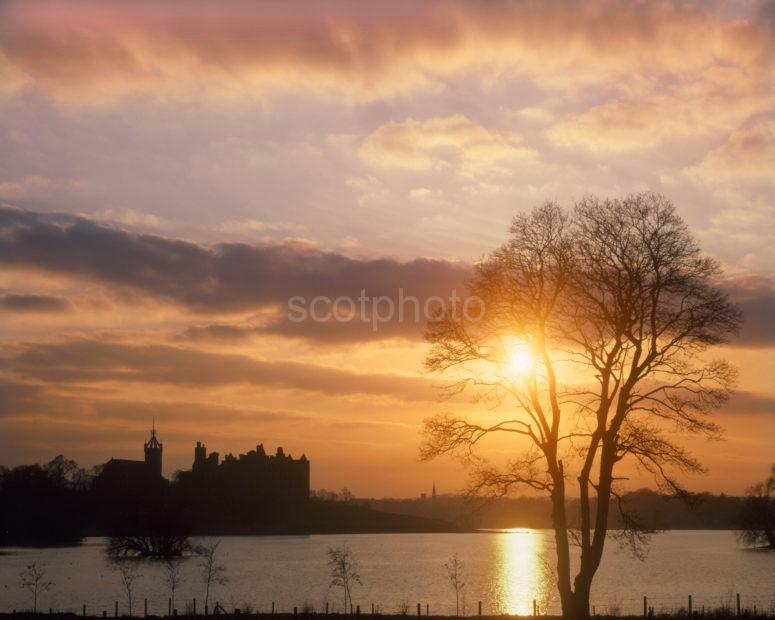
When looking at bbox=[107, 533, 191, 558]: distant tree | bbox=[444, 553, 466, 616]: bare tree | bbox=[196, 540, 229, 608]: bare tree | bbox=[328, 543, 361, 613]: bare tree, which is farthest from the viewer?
bbox=[107, 533, 191, 558]: distant tree

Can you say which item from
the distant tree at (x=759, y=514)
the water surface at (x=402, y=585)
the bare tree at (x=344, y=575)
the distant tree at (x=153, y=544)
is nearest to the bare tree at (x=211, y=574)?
the water surface at (x=402, y=585)

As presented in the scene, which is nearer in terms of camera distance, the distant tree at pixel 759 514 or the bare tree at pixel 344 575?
the bare tree at pixel 344 575

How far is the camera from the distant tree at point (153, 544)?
519 ft

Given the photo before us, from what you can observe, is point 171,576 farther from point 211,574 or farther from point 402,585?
point 402,585

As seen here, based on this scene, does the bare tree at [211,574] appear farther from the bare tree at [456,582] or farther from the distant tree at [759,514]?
the distant tree at [759,514]

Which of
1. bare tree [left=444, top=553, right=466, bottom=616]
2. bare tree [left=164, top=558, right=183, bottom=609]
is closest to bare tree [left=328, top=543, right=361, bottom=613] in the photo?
bare tree [left=444, top=553, right=466, bottom=616]

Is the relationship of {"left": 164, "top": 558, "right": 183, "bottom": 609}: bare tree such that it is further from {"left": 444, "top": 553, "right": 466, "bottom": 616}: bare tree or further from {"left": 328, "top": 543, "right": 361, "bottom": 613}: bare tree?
{"left": 444, "top": 553, "right": 466, "bottom": 616}: bare tree

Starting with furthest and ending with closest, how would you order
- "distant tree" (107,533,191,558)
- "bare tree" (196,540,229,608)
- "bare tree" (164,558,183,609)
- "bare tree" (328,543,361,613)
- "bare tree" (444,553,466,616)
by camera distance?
1. "distant tree" (107,533,191,558)
2. "bare tree" (164,558,183,609)
3. "bare tree" (196,540,229,608)
4. "bare tree" (328,543,361,613)
5. "bare tree" (444,553,466,616)

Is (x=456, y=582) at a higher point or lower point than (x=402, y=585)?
higher

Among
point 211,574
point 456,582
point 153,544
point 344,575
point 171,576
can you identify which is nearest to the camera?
point 456,582

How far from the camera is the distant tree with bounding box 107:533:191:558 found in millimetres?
158250

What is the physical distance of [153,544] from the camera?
161m

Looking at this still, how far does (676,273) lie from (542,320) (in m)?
5.03

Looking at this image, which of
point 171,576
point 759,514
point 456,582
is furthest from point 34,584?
point 759,514
